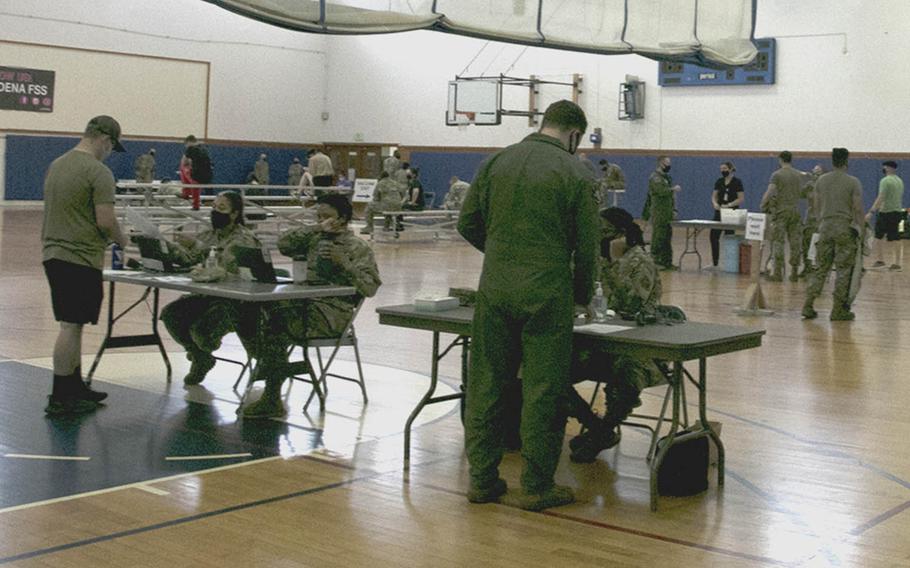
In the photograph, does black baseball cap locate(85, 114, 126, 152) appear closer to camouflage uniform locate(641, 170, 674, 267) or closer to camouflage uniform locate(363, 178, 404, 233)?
camouflage uniform locate(641, 170, 674, 267)

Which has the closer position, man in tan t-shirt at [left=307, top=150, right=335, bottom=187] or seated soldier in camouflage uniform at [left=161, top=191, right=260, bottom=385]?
seated soldier in camouflage uniform at [left=161, top=191, right=260, bottom=385]

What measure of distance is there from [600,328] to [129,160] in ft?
89.2

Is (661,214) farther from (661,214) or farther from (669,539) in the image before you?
(669,539)

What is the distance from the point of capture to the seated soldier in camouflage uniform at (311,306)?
22.9 feet

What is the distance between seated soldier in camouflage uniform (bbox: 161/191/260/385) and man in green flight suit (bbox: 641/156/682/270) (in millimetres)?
10422

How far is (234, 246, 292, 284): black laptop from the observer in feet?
24.0

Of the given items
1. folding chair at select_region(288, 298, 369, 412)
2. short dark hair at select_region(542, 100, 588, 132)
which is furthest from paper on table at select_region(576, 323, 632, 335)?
folding chair at select_region(288, 298, 369, 412)

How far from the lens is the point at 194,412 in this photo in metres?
6.94

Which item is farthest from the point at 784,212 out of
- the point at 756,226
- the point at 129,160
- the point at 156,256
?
the point at 129,160

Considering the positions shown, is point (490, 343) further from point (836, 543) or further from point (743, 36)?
point (743, 36)

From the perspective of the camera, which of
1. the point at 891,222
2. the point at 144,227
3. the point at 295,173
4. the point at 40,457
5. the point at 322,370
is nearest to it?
the point at 40,457

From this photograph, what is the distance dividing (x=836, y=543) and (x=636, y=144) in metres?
24.4

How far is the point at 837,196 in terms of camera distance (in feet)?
38.2

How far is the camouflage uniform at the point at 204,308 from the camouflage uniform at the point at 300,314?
383 millimetres
